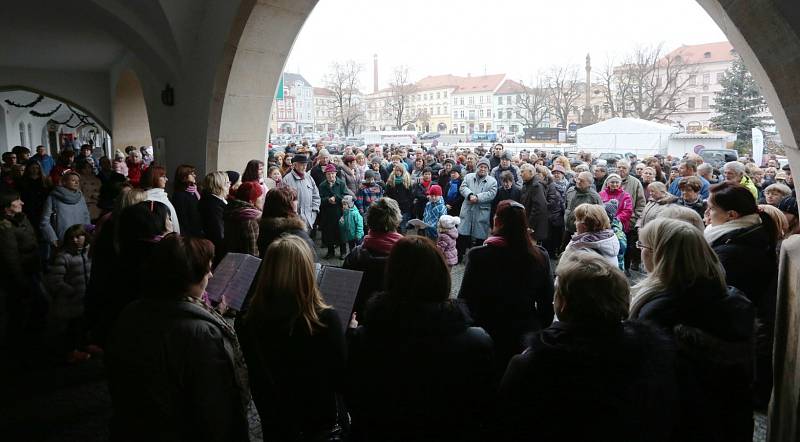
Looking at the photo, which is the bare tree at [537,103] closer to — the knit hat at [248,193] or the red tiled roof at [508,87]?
the red tiled roof at [508,87]

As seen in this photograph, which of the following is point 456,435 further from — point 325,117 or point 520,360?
point 325,117

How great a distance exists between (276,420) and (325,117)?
10975cm

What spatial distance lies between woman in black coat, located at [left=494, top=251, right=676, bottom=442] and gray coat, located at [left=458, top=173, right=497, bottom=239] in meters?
6.79

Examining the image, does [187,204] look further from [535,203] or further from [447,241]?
[535,203]

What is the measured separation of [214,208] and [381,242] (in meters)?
2.40

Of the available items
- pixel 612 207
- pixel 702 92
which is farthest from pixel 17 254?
pixel 702 92

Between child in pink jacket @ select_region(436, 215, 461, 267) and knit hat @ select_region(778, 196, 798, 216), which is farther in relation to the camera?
child in pink jacket @ select_region(436, 215, 461, 267)

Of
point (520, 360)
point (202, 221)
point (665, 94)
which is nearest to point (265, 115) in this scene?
point (202, 221)

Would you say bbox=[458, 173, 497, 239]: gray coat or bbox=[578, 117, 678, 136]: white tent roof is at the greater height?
bbox=[578, 117, 678, 136]: white tent roof

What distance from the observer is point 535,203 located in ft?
27.1

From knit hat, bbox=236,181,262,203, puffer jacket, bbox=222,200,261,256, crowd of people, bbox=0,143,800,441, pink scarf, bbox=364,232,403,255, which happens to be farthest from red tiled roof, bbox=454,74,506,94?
crowd of people, bbox=0,143,800,441

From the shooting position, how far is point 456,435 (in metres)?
2.22

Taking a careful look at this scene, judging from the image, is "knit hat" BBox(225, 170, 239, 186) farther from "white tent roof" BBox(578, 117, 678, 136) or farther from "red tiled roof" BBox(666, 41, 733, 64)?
"red tiled roof" BBox(666, 41, 733, 64)

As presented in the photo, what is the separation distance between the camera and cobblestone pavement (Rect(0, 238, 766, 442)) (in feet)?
12.1
